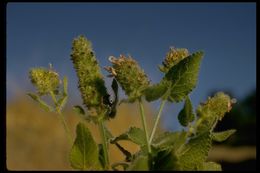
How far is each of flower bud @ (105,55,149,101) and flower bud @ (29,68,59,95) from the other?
63 mm

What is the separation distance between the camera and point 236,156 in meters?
18.2

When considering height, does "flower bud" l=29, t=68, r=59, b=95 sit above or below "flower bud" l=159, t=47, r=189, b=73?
below

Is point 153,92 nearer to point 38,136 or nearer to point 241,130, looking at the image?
point 38,136

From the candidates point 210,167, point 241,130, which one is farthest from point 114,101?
point 241,130

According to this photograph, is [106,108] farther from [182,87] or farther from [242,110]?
[242,110]

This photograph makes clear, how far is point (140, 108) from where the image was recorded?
0.58 meters

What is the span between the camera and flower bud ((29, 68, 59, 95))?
67cm

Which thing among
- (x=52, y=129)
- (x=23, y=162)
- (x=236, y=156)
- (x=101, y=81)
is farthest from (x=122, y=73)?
(x=236, y=156)

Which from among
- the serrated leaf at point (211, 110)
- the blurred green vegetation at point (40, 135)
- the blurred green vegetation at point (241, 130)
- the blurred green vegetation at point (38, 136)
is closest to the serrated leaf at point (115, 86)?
the serrated leaf at point (211, 110)

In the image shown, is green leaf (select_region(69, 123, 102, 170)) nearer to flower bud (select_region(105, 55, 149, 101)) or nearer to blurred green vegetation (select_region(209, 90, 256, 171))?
flower bud (select_region(105, 55, 149, 101))

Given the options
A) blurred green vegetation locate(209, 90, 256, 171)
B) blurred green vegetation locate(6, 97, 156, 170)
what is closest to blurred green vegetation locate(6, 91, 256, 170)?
blurred green vegetation locate(6, 97, 156, 170)

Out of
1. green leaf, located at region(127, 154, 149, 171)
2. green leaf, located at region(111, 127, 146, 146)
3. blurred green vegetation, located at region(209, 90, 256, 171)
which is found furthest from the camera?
blurred green vegetation, located at region(209, 90, 256, 171)

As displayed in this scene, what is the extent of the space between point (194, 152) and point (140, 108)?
0.07 metres

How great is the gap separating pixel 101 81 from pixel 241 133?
18815 mm
